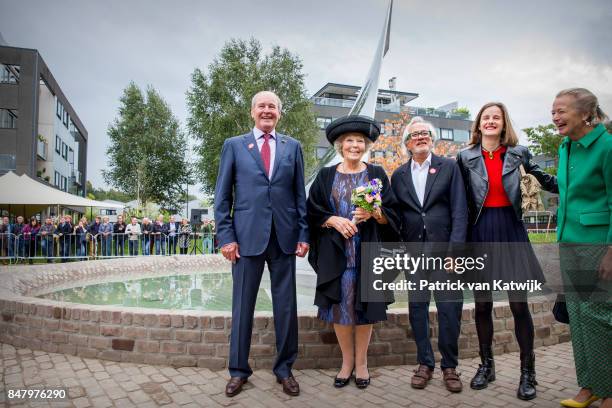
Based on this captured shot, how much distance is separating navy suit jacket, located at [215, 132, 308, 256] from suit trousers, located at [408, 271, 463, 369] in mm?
949

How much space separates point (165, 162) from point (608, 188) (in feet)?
110

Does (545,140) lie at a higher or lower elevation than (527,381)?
higher

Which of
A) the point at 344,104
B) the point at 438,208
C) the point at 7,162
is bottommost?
the point at 438,208

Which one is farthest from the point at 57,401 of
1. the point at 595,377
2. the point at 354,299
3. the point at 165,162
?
the point at 165,162

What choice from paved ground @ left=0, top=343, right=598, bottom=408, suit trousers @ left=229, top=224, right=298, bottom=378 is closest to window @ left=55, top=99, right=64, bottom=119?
paved ground @ left=0, top=343, right=598, bottom=408

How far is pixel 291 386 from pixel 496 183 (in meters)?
2.02

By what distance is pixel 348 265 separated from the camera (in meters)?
2.92

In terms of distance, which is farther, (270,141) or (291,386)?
(270,141)

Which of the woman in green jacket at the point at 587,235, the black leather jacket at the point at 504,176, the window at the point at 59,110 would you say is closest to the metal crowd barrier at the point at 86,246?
the black leather jacket at the point at 504,176

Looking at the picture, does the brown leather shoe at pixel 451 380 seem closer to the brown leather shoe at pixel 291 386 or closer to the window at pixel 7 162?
the brown leather shoe at pixel 291 386

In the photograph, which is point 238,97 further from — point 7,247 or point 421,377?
point 421,377

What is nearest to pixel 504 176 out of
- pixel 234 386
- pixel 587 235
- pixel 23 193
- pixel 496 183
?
pixel 496 183

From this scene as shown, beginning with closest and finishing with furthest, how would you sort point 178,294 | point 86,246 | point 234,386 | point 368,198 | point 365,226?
Answer: point 368,198 → point 234,386 → point 365,226 → point 178,294 → point 86,246

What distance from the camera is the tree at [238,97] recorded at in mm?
22273
